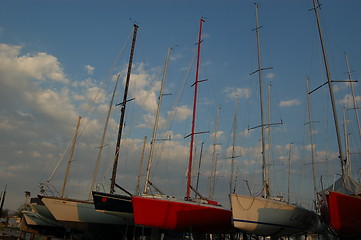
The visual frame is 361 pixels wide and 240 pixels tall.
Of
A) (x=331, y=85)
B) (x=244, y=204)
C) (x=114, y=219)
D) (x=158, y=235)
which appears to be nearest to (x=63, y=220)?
(x=114, y=219)

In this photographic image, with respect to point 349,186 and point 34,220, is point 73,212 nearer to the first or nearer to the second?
point 34,220

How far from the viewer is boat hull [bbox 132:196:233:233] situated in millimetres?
16766

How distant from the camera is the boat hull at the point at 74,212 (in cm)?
2097

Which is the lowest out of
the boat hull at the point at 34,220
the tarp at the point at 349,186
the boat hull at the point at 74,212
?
the boat hull at the point at 34,220

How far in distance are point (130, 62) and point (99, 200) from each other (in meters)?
13.2

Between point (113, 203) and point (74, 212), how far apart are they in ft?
14.3

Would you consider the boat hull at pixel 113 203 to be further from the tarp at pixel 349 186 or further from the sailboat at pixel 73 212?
the tarp at pixel 349 186

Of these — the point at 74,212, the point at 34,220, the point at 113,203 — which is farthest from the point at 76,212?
the point at 34,220

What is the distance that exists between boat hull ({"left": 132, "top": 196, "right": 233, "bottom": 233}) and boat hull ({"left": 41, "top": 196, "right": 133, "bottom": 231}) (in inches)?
172

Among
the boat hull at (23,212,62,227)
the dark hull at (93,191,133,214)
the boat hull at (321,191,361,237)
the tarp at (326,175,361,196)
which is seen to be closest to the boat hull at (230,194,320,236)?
the tarp at (326,175,361,196)

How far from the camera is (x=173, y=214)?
56.1 feet

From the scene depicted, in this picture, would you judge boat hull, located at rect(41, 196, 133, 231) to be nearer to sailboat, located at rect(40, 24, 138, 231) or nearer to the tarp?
sailboat, located at rect(40, 24, 138, 231)

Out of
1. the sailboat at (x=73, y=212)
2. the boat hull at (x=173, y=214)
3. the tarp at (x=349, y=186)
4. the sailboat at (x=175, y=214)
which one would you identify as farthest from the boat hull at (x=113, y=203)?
the tarp at (x=349, y=186)

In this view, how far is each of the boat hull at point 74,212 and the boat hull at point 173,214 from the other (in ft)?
14.3
